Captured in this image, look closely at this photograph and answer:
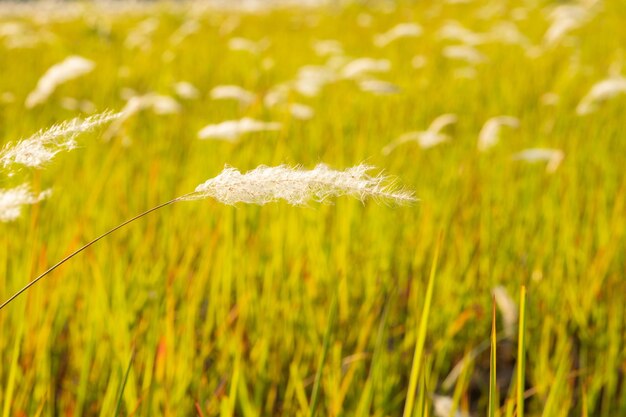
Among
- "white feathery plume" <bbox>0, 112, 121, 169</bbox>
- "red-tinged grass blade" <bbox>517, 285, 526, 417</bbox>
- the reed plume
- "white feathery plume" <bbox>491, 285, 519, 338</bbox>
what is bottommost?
"white feathery plume" <bbox>491, 285, 519, 338</bbox>

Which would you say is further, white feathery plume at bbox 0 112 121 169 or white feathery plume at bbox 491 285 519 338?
white feathery plume at bbox 491 285 519 338

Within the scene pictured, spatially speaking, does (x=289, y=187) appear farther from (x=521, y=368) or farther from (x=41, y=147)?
(x=521, y=368)

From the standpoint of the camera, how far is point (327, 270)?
1.41m

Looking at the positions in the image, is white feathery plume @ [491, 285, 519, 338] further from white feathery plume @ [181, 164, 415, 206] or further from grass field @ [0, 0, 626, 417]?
white feathery plume @ [181, 164, 415, 206]

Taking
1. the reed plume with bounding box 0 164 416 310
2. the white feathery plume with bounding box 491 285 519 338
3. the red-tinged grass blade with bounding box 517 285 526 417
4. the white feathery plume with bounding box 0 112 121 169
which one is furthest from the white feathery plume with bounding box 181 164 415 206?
the white feathery plume with bounding box 491 285 519 338

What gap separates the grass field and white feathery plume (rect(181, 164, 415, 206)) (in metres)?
0.03

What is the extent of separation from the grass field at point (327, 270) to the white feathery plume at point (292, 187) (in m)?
0.03

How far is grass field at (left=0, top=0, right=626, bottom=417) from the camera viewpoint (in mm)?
1021

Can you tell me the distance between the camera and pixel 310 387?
1169mm

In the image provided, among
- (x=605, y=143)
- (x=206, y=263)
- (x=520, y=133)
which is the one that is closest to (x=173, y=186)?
(x=206, y=263)

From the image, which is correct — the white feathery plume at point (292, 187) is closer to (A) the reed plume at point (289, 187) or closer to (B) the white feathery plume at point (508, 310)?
(A) the reed plume at point (289, 187)

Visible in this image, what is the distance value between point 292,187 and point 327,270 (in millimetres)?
927

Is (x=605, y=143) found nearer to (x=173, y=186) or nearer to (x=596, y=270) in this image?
(x=596, y=270)

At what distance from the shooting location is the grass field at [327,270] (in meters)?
1.02
